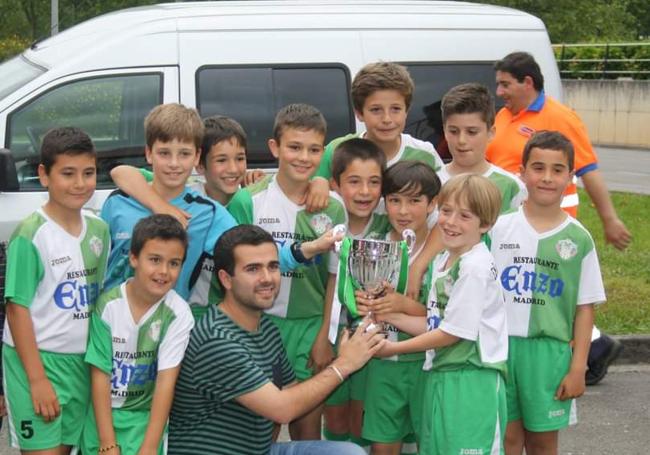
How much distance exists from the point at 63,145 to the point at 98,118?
9.72 feet

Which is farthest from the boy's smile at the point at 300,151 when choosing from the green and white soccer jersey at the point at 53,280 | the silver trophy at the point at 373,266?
the green and white soccer jersey at the point at 53,280

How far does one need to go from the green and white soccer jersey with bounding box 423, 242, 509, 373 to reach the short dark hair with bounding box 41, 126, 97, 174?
1453mm

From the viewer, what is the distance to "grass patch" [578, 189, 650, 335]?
873cm

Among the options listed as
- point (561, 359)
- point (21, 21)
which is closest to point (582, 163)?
point (561, 359)

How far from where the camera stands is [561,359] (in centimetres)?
466

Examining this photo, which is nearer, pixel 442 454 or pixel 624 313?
pixel 442 454

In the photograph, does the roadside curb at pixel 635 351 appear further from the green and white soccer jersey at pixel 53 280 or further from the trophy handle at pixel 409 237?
the green and white soccer jersey at pixel 53 280

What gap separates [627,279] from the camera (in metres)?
10.0

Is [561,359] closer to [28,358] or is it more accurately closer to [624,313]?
[28,358]

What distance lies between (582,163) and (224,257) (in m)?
3.15

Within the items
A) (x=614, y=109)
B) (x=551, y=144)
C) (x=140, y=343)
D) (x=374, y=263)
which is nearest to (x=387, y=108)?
(x=551, y=144)

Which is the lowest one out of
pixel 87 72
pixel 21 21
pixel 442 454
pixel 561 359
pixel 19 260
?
pixel 442 454

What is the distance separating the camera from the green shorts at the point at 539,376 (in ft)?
15.3

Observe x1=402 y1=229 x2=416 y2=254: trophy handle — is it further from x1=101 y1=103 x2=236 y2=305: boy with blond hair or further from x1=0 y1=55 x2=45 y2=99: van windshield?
x1=0 y1=55 x2=45 y2=99: van windshield
